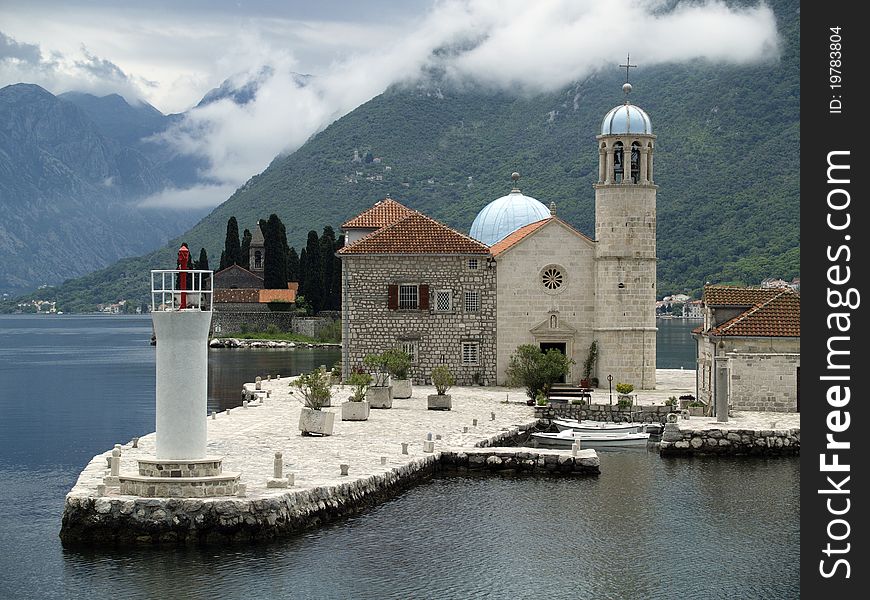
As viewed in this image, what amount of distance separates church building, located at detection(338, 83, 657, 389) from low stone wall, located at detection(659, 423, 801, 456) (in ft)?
38.1

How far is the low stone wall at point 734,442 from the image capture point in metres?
32.2

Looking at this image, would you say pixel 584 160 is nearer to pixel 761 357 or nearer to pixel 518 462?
pixel 761 357

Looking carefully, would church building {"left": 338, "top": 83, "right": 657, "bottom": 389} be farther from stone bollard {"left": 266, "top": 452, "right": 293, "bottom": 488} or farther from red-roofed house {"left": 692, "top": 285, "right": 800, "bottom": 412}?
stone bollard {"left": 266, "top": 452, "right": 293, "bottom": 488}

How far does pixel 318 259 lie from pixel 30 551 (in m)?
77.7

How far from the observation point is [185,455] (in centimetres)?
2245

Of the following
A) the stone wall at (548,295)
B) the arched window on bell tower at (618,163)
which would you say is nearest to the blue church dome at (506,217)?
the stone wall at (548,295)

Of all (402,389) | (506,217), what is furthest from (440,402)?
(506,217)

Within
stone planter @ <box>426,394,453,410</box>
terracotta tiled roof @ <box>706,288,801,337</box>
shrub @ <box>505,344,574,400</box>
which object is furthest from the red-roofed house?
stone planter @ <box>426,394,453,410</box>

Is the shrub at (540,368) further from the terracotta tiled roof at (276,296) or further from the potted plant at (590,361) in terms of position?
the terracotta tiled roof at (276,296)

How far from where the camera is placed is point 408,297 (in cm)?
4519

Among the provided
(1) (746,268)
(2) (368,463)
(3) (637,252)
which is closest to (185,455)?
(2) (368,463)

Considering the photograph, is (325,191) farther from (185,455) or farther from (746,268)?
(185,455)

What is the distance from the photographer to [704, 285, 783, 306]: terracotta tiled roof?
37750 mm

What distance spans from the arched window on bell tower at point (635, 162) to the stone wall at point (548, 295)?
2625 mm
